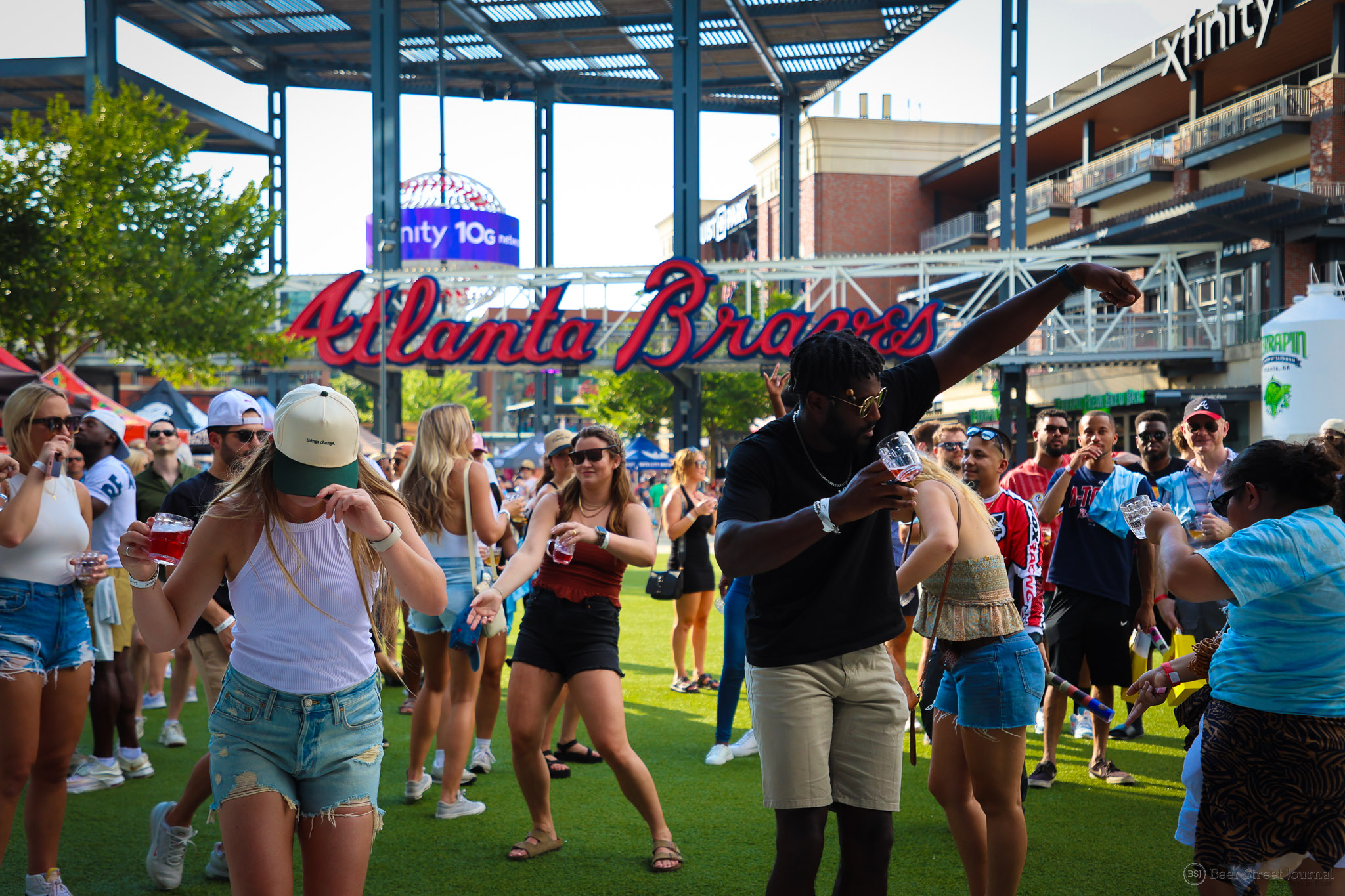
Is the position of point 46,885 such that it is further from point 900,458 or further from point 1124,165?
point 1124,165

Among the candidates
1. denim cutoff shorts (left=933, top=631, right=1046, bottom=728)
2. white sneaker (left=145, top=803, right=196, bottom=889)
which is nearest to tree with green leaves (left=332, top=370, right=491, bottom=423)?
white sneaker (left=145, top=803, right=196, bottom=889)

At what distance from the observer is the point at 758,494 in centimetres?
292

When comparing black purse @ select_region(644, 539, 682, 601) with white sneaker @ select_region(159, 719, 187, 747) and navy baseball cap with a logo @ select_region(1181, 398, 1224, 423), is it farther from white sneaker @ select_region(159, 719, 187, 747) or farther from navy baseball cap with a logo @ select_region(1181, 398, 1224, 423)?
navy baseball cap with a logo @ select_region(1181, 398, 1224, 423)

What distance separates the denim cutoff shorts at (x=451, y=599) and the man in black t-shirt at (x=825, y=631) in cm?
289

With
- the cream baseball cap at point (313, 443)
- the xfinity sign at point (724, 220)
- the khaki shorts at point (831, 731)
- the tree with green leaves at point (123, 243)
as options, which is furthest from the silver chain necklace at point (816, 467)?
the xfinity sign at point (724, 220)

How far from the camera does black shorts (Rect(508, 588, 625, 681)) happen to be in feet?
16.1

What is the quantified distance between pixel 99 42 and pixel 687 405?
2029 cm

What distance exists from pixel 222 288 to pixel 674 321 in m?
13.6

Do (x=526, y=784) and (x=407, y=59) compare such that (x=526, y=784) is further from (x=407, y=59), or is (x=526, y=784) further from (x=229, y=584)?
(x=407, y=59)

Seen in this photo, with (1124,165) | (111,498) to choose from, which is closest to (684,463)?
(111,498)

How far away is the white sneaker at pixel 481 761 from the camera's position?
6.50 metres

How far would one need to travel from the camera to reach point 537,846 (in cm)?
503

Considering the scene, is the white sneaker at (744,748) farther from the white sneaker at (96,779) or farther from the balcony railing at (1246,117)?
the balcony railing at (1246,117)

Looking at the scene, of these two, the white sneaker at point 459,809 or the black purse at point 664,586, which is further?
the black purse at point 664,586
